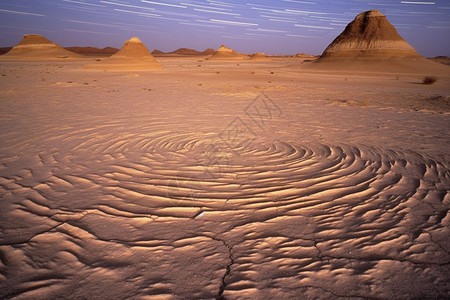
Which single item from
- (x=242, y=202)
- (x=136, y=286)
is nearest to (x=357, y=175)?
(x=242, y=202)

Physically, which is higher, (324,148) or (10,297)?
(324,148)

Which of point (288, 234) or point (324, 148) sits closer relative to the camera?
point (288, 234)

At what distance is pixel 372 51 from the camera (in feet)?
109

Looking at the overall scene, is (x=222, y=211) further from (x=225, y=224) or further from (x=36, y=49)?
(x=36, y=49)

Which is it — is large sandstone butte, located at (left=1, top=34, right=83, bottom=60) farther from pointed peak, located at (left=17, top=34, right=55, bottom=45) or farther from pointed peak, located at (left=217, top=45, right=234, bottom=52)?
pointed peak, located at (left=217, top=45, right=234, bottom=52)

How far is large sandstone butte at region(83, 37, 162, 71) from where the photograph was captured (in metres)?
26.5

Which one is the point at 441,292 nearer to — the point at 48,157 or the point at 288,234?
the point at 288,234

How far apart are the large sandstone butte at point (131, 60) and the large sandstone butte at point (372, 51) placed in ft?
62.8

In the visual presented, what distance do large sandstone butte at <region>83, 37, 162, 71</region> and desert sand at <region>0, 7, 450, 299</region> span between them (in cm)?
2258

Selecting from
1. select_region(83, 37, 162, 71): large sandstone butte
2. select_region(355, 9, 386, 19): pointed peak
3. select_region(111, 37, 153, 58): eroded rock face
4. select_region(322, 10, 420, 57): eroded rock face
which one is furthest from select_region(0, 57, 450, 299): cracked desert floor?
select_region(355, 9, 386, 19): pointed peak

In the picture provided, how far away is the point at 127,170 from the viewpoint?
3547 millimetres

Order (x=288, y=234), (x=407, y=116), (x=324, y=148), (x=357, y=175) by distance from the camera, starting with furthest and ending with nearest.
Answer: (x=407, y=116), (x=324, y=148), (x=357, y=175), (x=288, y=234)

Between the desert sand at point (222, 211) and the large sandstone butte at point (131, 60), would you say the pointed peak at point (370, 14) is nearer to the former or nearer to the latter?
the large sandstone butte at point (131, 60)

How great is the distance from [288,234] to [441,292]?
3.31 ft
